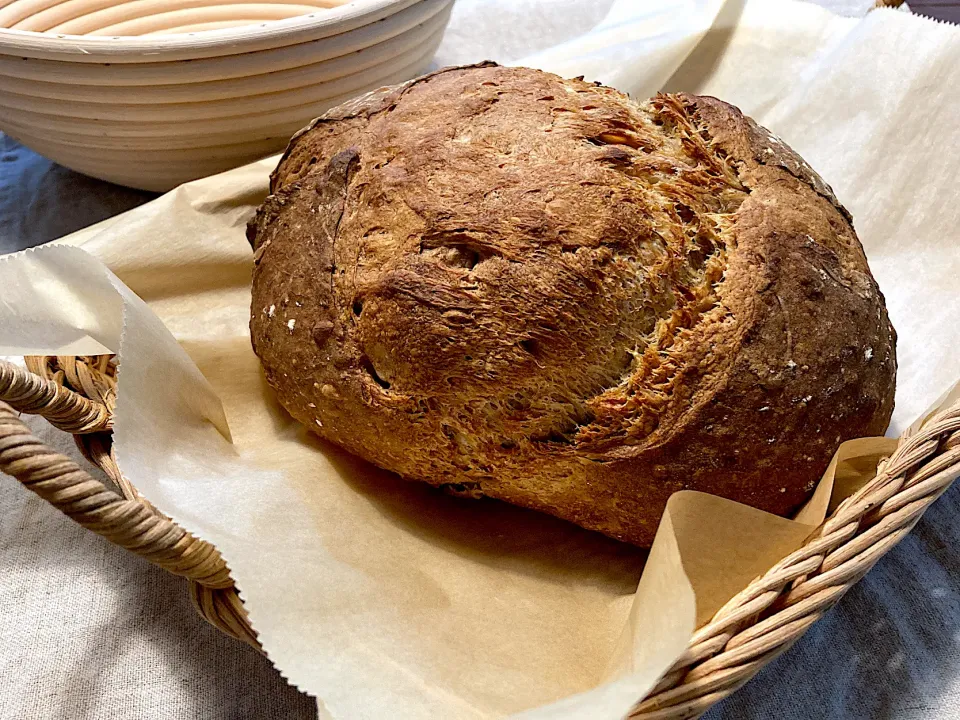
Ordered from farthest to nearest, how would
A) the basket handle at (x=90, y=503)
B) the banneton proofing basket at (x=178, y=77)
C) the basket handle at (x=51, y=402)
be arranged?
the banneton proofing basket at (x=178, y=77), the basket handle at (x=51, y=402), the basket handle at (x=90, y=503)

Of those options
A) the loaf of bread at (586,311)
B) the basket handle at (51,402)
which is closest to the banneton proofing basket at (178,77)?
the loaf of bread at (586,311)

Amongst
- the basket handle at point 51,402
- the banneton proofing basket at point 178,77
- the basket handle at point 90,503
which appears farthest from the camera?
the banneton proofing basket at point 178,77

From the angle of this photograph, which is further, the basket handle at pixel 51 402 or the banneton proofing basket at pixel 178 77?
the banneton proofing basket at pixel 178 77

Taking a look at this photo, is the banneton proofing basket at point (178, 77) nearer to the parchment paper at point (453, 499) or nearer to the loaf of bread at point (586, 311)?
the parchment paper at point (453, 499)

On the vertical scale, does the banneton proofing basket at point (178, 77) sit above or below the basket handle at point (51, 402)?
above

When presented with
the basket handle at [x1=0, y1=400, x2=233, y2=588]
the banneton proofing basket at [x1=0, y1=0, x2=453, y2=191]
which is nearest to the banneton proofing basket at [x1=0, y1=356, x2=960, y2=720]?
the basket handle at [x1=0, y1=400, x2=233, y2=588]

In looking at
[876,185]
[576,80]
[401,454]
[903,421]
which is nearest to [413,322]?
[401,454]
